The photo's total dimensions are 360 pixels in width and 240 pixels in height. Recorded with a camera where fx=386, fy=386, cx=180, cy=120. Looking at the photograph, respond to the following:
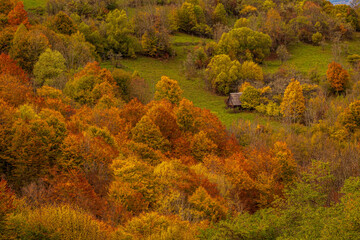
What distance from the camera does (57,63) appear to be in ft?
272

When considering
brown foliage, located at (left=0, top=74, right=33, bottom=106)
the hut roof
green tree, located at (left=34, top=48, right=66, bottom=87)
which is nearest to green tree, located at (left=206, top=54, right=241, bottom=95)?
the hut roof

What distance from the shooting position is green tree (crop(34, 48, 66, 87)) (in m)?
80.2

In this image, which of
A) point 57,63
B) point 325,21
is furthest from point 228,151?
point 325,21

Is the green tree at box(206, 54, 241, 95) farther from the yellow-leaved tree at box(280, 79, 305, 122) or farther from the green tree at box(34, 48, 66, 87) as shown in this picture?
the green tree at box(34, 48, 66, 87)

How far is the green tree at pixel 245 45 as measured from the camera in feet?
415

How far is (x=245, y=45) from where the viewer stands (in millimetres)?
130125

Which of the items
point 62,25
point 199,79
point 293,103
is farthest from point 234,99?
point 62,25

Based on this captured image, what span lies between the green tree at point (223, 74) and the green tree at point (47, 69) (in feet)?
149

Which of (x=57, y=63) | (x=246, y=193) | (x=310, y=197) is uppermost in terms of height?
(x=57, y=63)

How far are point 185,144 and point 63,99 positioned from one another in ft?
78.9

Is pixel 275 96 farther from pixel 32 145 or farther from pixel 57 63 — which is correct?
pixel 32 145

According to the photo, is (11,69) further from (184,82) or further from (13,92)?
(184,82)

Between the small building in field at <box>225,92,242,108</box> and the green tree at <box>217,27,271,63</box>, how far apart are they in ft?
82.0

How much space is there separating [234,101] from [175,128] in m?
35.7
